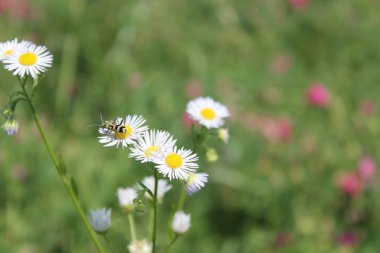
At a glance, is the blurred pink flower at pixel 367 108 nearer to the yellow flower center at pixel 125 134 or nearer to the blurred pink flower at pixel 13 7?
the blurred pink flower at pixel 13 7

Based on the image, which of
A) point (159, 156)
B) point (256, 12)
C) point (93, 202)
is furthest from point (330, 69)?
point (159, 156)

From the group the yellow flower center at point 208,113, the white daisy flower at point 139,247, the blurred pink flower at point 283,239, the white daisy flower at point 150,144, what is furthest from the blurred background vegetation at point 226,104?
the white daisy flower at point 150,144

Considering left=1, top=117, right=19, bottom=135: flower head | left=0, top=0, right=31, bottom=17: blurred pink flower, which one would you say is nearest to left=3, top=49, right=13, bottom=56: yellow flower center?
left=1, top=117, right=19, bottom=135: flower head

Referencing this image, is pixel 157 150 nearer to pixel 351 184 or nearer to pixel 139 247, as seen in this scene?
pixel 139 247

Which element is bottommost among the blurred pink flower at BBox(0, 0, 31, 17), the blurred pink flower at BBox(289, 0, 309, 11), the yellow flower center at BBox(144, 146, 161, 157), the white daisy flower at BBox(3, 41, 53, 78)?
the yellow flower center at BBox(144, 146, 161, 157)

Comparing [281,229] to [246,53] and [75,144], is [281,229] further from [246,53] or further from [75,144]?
[246,53]

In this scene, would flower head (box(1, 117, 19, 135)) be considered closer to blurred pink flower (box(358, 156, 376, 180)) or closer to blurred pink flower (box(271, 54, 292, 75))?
blurred pink flower (box(358, 156, 376, 180))
